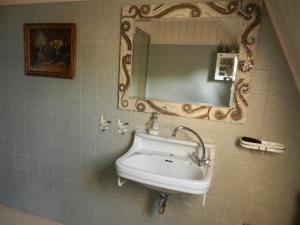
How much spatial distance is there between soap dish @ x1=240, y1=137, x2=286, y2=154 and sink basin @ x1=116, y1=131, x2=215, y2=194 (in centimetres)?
20

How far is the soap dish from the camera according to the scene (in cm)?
117

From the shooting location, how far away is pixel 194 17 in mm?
1261

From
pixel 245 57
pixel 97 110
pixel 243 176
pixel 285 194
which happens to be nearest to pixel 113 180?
pixel 97 110

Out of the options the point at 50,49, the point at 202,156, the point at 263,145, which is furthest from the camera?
the point at 50,49

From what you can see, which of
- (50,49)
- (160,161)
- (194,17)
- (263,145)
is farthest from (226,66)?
(50,49)

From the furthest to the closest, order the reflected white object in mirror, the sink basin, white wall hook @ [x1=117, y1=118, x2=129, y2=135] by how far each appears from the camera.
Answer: white wall hook @ [x1=117, y1=118, x2=129, y2=135] → the reflected white object in mirror → the sink basin

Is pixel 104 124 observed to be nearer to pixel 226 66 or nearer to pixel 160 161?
pixel 160 161

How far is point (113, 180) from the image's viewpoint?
1.60 metres

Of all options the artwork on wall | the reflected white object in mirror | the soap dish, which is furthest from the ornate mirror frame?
the artwork on wall

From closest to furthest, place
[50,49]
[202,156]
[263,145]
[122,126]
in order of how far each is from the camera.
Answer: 1. [263,145]
2. [202,156]
3. [122,126]
4. [50,49]

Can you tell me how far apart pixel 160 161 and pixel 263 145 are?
0.61 m

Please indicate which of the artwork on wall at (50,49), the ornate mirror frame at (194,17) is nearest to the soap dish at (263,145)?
the ornate mirror frame at (194,17)

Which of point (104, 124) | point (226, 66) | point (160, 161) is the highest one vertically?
point (226, 66)

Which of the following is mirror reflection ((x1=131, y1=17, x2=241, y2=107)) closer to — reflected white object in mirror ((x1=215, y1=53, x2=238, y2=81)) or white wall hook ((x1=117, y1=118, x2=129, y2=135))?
reflected white object in mirror ((x1=215, y1=53, x2=238, y2=81))
